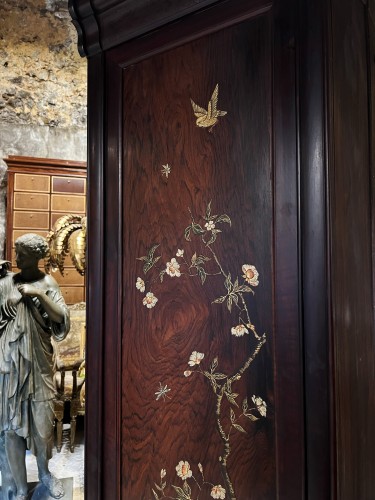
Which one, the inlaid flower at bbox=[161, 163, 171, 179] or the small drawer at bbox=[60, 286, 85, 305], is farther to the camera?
the small drawer at bbox=[60, 286, 85, 305]

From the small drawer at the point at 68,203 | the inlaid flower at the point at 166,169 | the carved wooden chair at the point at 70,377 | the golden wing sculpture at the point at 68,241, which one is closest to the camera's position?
the inlaid flower at the point at 166,169

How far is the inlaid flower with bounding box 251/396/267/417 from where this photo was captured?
85cm

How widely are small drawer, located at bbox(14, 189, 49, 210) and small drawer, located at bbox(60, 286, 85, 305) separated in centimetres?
86

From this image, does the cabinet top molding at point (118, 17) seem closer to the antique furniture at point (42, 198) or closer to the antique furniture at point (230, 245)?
the antique furniture at point (230, 245)

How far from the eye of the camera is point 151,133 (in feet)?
3.50

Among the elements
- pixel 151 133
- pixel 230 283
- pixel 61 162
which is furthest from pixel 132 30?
pixel 61 162

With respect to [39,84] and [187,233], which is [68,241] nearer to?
[39,84]

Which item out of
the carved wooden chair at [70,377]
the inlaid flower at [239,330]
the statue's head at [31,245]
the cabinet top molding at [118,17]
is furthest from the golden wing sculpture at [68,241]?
the inlaid flower at [239,330]

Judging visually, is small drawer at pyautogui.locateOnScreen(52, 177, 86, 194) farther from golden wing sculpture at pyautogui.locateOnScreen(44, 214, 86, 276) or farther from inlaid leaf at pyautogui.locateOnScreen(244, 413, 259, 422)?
inlaid leaf at pyautogui.locateOnScreen(244, 413, 259, 422)

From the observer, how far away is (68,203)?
4977mm

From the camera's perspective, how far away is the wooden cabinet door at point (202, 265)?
2.78ft

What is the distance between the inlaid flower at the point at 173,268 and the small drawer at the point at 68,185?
13.7ft

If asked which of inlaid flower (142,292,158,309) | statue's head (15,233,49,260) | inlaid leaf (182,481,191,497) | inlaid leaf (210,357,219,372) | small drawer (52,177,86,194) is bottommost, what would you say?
inlaid leaf (182,481,191,497)

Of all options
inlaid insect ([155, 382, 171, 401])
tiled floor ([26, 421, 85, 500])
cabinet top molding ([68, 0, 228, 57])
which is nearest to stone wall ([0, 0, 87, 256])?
tiled floor ([26, 421, 85, 500])
